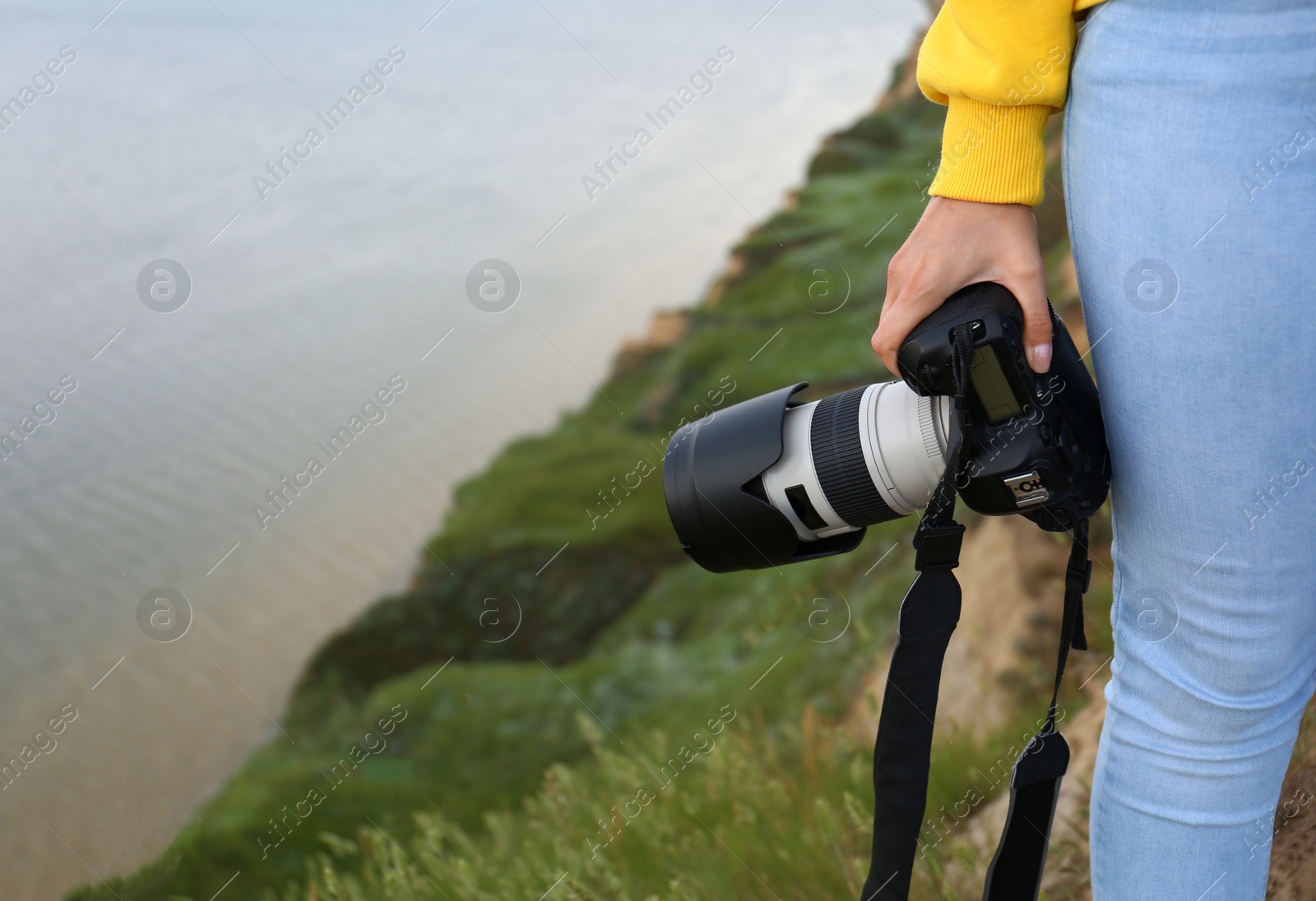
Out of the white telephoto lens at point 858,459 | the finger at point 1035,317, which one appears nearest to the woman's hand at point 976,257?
the finger at point 1035,317

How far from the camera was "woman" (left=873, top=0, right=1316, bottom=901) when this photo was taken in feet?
2.80

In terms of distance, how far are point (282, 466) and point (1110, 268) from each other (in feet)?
22.6

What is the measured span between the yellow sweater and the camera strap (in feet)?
0.64

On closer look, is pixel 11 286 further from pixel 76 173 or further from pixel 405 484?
pixel 405 484

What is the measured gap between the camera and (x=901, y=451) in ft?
3.91

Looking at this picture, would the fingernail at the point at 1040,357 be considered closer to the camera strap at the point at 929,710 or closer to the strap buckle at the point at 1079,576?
the camera strap at the point at 929,710

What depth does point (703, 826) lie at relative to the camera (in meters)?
2.04

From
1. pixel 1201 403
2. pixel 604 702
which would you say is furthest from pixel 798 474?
pixel 604 702

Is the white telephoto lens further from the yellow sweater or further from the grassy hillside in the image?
the grassy hillside

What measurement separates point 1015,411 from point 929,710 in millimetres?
341

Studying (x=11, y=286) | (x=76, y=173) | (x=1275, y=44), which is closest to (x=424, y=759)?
(x=1275, y=44)

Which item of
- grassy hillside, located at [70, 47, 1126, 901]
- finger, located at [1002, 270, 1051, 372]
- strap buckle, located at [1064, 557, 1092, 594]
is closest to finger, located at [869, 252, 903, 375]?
finger, located at [1002, 270, 1051, 372]

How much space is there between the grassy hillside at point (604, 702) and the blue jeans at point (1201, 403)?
728 mm

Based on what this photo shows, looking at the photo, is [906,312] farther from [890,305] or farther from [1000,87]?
[1000,87]
